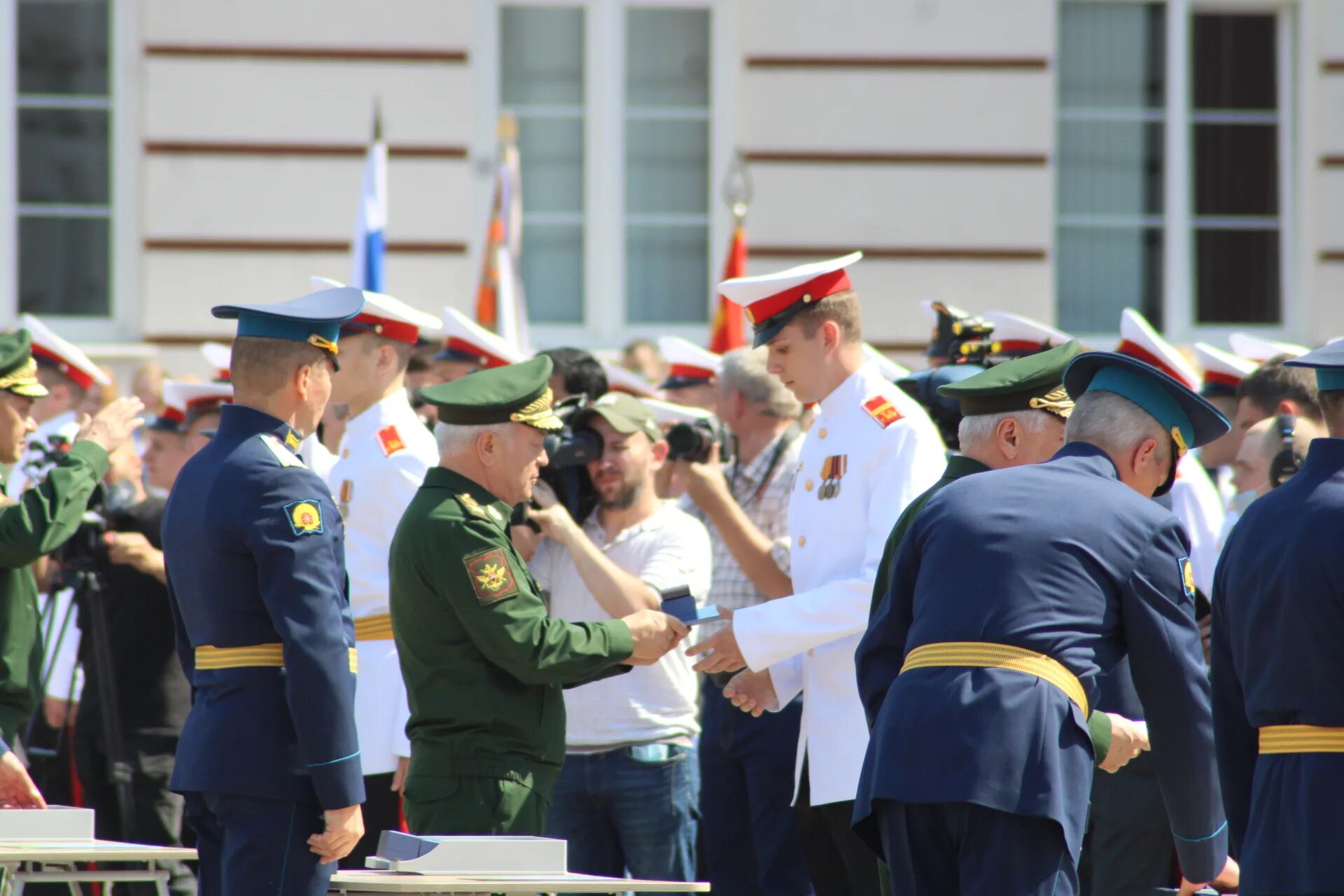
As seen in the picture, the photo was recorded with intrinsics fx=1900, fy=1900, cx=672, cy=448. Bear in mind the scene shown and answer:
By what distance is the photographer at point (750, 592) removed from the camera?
5965mm

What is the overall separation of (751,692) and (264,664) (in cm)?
159

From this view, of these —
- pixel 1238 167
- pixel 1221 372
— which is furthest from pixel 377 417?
pixel 1238 167

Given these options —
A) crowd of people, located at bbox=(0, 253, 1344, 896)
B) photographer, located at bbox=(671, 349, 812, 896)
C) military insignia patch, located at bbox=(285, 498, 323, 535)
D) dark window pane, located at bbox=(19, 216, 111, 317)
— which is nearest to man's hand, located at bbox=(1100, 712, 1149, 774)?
crowd of people, located at bbox=(0, 253, 1344, 896)

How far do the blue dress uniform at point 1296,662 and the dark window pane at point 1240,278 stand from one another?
735 centimetres

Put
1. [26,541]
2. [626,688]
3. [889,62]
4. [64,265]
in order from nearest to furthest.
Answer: [26,541] → [626,688] → [889,62] → [64,265]

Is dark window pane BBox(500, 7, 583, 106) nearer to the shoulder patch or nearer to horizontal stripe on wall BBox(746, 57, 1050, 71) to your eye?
horizontal stripe on wall BBox(746, 57, 1050, 71)

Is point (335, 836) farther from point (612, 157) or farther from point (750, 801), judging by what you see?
point (612, 157)

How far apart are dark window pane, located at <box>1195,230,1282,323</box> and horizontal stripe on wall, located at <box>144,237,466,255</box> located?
4.65 m

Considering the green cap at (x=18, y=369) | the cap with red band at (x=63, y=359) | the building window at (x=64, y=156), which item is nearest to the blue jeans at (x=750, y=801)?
the green cap at (x=18, y=369)

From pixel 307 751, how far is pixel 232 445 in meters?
0.77

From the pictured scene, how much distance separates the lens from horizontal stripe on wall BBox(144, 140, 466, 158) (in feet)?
34.2

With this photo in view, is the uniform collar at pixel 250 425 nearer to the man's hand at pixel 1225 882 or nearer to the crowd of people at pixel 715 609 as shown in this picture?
the crowd of people at pixel 715 609

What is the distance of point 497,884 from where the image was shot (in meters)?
4.15

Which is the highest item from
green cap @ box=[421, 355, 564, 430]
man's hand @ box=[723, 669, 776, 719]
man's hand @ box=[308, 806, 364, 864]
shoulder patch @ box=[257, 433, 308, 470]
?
green cap @ box=[421, 355, 564, 430]
